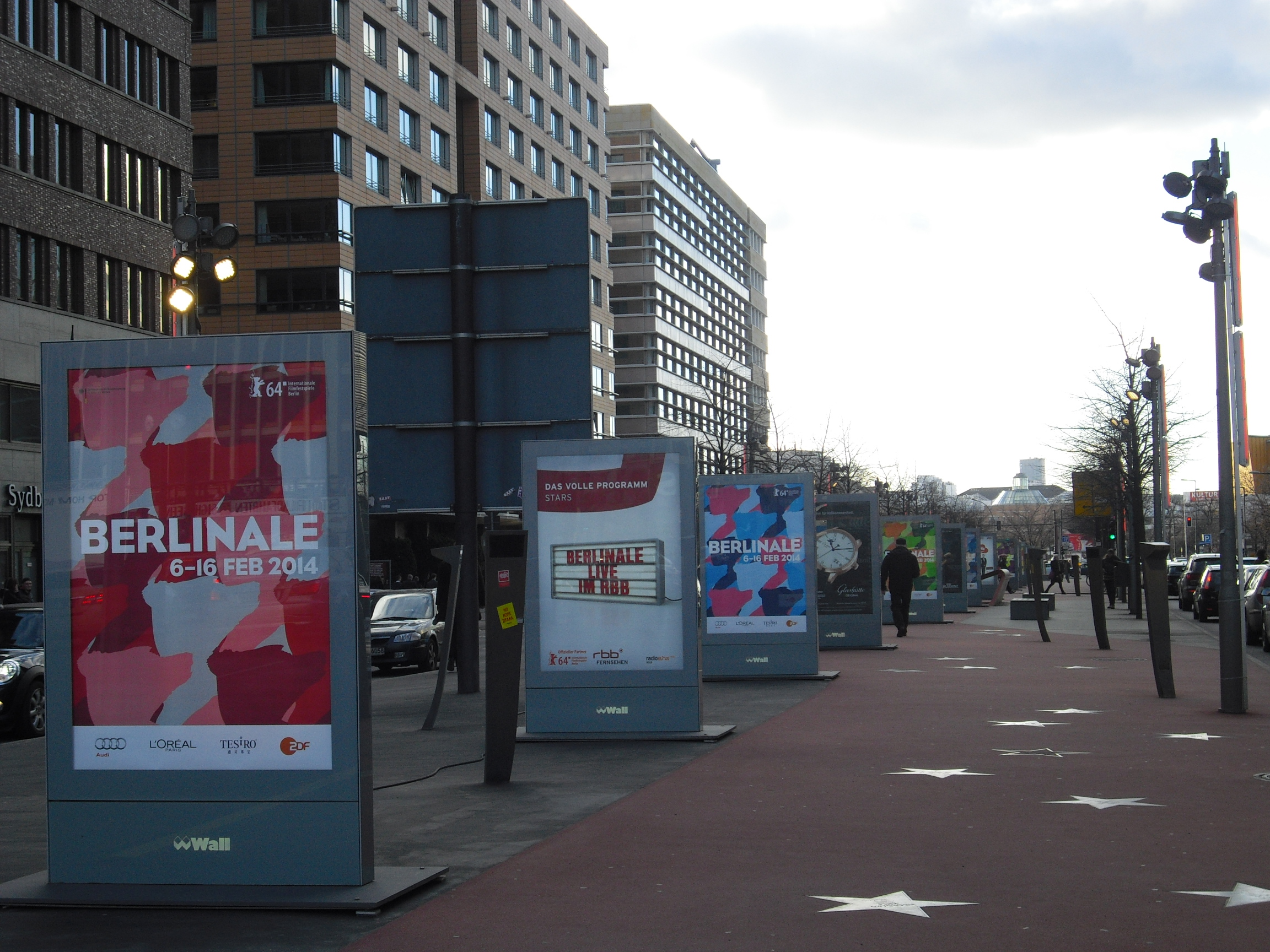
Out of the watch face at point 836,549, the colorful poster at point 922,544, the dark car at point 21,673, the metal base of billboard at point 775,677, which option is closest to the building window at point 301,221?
the colorful poster at point 922,544

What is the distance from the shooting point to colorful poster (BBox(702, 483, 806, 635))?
18922 millimetres

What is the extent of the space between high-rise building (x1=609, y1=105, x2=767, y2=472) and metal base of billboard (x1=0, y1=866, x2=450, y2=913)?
311ft

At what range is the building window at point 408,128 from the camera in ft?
208

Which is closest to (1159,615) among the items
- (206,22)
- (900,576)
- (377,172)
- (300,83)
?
(900,576)

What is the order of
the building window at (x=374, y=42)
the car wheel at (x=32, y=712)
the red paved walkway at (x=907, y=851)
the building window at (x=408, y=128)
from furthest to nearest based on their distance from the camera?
the building window at (x=408, y=128)
the building window at (x=374, y=42)
the car wheel at (x=32, y=712)
the red paved walkway at (x=907, y=851)

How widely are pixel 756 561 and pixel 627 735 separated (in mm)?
6569

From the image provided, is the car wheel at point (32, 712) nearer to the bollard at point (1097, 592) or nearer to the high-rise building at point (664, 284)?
the bollard at point (1097, 592)

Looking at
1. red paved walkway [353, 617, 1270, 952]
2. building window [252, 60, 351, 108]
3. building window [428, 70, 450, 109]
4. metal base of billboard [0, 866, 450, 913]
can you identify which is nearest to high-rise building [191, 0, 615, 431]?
building window [252, 60, 351, 108]

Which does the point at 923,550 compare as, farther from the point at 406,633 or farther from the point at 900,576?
the point at 406,633

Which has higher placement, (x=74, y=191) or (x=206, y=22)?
(x=206, y=22)

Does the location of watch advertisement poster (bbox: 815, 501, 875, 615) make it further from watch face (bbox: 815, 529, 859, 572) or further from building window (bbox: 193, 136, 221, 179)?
building window (bbox: 193, 136, 221, 179)

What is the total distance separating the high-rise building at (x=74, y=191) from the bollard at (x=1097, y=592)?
25.4 meters

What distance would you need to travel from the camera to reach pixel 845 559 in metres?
25.6

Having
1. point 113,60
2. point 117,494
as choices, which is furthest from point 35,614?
point 113,60
